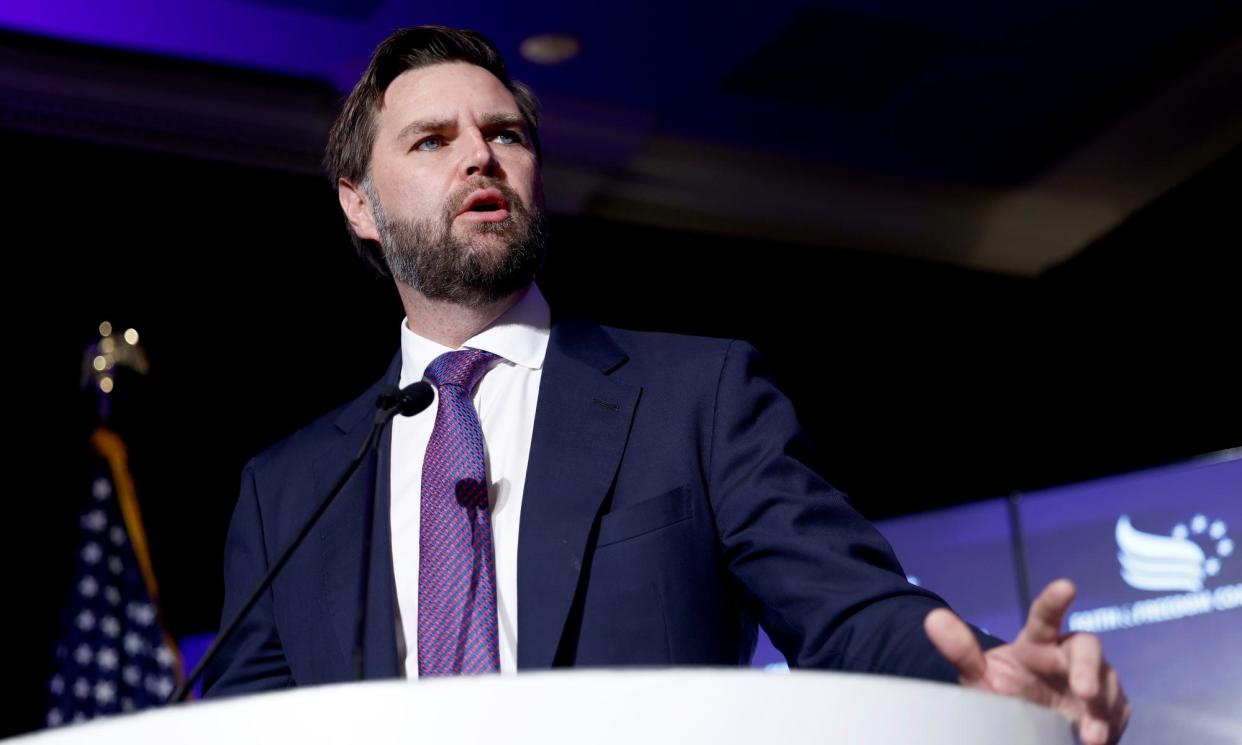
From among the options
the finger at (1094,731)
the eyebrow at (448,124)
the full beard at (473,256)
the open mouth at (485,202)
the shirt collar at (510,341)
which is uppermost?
the eyebrow at (448,124)

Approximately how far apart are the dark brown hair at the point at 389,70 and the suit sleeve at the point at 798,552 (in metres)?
0.56

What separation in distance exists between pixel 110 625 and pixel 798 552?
3.56 metres

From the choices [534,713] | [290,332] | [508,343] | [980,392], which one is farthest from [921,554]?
[534,713]

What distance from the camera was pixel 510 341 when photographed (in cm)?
165

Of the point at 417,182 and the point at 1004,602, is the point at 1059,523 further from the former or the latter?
the point at 417,182

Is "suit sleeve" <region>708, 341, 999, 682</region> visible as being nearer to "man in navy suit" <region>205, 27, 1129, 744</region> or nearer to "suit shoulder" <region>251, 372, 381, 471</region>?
"man in navy suit" <region>205, 27, 1129, 744</region>

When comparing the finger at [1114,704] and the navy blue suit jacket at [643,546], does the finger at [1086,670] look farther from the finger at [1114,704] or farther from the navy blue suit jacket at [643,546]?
the navy blue suit jacket at [643,546]

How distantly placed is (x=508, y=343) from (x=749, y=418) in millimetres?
328

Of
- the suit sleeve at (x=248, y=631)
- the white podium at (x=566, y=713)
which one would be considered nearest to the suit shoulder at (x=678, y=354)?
the suit sleeve at (x=248, y=631)

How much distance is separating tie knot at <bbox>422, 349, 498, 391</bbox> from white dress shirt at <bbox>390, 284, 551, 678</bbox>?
2 cm

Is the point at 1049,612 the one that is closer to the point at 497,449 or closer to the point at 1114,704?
the point at 1114,704

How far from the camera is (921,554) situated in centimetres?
466

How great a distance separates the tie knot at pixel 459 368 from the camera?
1.56m

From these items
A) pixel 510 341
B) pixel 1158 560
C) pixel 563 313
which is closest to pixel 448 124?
pixel 510 341
